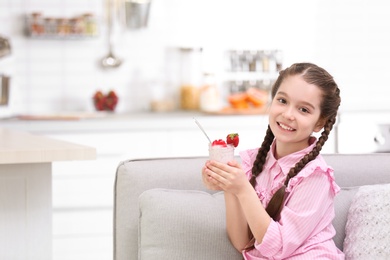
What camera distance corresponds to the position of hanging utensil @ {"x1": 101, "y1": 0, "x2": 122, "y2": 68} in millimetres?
4945

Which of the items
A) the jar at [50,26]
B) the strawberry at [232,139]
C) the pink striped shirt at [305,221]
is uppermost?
the jar at [50,26]

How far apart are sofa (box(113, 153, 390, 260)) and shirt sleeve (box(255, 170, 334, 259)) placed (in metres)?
0.17

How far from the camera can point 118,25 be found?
5.00 meters

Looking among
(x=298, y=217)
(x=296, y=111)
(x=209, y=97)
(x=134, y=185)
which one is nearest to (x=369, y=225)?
(x=298, y=217)

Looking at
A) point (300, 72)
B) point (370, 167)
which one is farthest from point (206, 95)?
point (300, 72)

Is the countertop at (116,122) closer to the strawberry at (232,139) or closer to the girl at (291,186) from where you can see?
the girl at (291,186)

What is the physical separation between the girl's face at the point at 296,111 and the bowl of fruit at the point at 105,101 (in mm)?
2953

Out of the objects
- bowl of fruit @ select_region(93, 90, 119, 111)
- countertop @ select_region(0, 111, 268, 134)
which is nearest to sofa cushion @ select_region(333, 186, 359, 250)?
countertop @ select_region(0, 111, 268, 134)

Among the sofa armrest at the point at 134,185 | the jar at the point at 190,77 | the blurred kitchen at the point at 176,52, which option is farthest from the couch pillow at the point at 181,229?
the jar at the point at 190,77

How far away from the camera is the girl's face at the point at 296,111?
76.2 inches

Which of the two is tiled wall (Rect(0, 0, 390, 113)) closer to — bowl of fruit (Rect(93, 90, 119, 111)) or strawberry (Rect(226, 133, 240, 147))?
bowl of fruit (Rect(93, 90, 119, 111))

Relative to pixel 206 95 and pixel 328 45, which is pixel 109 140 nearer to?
pixel 206 95

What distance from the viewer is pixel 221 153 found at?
71.3 inches

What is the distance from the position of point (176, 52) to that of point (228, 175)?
329 cm
